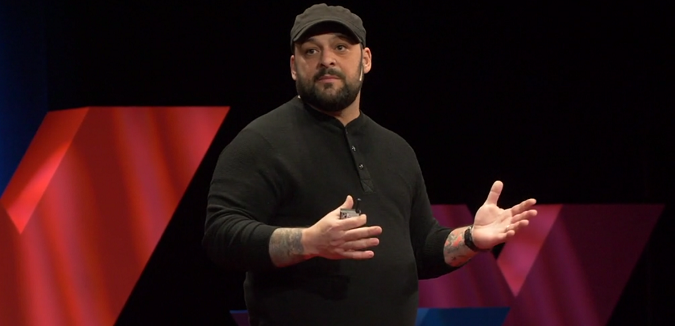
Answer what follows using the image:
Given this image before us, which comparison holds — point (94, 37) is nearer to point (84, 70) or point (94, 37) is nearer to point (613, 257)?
point (84, 70)

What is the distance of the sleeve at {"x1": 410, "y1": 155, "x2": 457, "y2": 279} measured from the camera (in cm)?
205

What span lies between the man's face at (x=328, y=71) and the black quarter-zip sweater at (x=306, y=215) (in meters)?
0.04

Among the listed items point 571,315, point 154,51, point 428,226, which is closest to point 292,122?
point 428,226

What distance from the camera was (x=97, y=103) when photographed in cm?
307

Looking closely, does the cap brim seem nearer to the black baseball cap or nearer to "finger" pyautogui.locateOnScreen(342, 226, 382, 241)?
the black baseball cap

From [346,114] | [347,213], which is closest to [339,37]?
[346,114]

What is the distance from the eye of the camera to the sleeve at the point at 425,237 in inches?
80.8

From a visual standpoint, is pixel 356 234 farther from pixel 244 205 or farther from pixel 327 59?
pixel 327 59

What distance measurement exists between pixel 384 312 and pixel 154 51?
5.30 ft

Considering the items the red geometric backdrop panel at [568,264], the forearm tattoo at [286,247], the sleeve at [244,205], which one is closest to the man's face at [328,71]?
the sleeve at [244,205]

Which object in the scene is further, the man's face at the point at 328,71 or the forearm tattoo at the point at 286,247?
the man's face at the point at 328,71

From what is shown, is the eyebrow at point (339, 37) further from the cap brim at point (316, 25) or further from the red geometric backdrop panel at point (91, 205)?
the red geometric backdrop panel at point (91, 205)

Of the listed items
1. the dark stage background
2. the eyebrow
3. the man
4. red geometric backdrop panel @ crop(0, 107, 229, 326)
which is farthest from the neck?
the dark stage background

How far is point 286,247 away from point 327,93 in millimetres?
412
